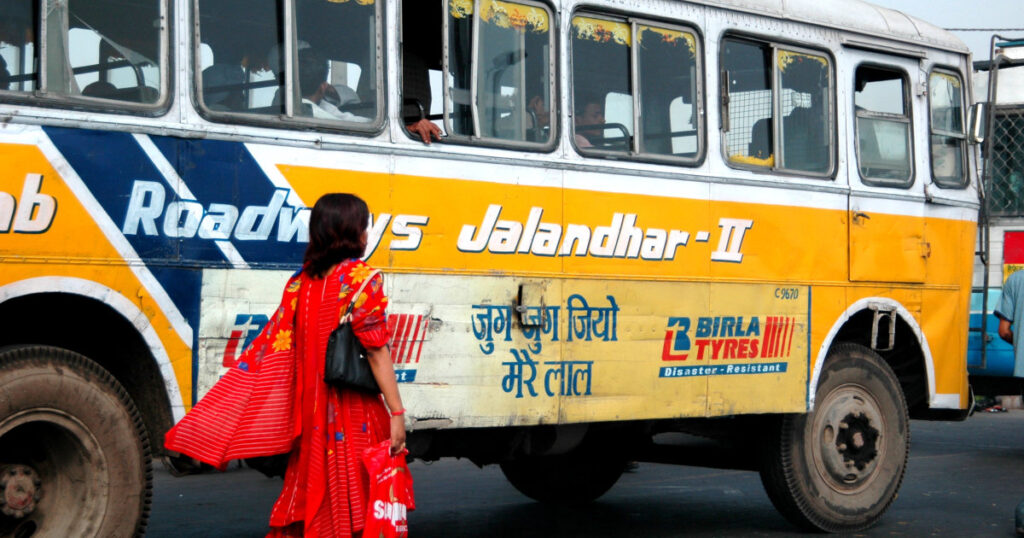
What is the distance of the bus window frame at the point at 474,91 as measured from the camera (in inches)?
251

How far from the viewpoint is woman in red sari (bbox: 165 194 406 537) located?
15.6ft

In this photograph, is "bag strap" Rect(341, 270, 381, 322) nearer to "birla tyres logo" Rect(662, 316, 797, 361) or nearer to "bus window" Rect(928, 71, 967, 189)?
"birla tyres logo" Rect(662, 316, 797, 361)

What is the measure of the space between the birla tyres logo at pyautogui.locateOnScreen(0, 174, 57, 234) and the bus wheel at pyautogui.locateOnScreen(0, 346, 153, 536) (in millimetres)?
456

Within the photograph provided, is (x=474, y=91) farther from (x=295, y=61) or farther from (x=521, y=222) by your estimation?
(x=295, y=61)

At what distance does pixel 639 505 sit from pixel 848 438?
1.73 meters

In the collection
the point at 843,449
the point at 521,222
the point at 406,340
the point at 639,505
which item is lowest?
the point at 639,505

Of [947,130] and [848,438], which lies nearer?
[848,438]

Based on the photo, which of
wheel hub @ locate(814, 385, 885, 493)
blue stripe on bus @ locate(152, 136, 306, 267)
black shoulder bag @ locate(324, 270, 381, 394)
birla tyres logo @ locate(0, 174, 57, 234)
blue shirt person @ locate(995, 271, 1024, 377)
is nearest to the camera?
black shoulder bag @ locate(324, 270, 381, 394)

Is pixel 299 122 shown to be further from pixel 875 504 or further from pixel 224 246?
pixel 875 504

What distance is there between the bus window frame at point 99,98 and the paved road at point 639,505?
3.43 meters

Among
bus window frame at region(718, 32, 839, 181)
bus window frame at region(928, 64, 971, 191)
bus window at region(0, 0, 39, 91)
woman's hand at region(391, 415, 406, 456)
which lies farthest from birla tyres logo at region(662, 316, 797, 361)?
bus window at region(0, 0, 39, 91)

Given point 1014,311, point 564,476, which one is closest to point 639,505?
point 564,476

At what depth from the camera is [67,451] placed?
511 centimetres

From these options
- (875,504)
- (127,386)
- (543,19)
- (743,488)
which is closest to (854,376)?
(875,504)
